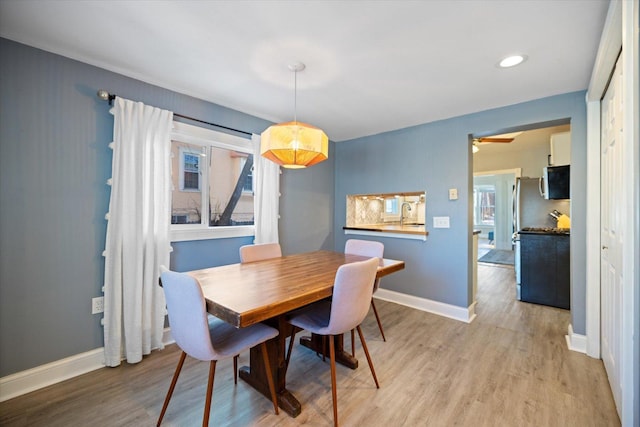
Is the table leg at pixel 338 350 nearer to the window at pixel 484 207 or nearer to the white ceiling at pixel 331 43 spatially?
the white ceiling at pixel 331 43

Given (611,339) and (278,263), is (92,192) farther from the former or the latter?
(611,339)

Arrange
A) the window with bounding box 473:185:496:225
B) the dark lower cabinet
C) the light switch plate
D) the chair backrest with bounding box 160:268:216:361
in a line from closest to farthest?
the chair backrest with bounding box 160:268:216:361 < the light switch plate < the dark lower cabinet < the window with bounding box 473:185:496:225

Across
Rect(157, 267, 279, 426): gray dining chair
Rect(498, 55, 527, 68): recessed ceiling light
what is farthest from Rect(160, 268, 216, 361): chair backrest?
Rect(498, 55, 527, 68): recessed ceiling light

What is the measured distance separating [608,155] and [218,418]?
119 inches

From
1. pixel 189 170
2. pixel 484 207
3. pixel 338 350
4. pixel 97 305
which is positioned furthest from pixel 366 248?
pixel 484 207

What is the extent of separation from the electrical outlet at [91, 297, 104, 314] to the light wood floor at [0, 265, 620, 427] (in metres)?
0.43

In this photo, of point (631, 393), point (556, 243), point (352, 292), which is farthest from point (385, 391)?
point (556, 243)

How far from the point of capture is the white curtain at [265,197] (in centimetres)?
296

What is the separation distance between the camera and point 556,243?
10.9 feet

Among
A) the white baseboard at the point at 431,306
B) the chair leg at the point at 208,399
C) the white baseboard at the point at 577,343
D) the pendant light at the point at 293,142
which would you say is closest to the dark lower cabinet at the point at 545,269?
the white baseboard at the point at 431,306

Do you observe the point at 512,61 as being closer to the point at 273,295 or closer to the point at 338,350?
the point at 273,295

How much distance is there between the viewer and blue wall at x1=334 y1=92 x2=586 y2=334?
A: 2318 millimetres

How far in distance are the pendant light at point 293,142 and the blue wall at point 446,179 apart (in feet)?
5.84

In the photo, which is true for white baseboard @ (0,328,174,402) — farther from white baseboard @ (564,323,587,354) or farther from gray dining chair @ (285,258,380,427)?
white baseboard @ (564,323,587,354)
